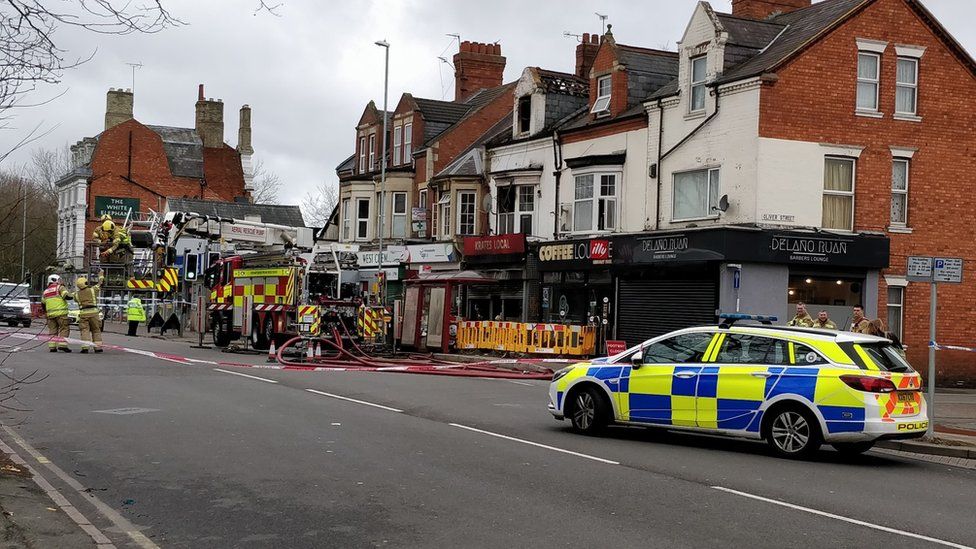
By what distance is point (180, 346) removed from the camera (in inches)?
1243

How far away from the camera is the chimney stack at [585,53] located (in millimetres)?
38928

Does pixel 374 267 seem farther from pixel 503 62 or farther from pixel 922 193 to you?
pixel 922 193

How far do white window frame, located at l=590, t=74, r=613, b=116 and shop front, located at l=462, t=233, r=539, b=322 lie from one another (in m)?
4.69

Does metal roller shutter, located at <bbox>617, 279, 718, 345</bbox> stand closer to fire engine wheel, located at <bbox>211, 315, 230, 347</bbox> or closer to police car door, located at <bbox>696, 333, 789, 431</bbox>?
fire engine wheel, located at <bbox>211, 315, 230, 347</bbox>

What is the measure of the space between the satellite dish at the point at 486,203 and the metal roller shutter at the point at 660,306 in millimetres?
7458

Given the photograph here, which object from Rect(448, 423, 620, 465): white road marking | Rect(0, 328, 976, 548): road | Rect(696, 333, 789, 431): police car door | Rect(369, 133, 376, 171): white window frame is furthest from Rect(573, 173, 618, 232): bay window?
Rect(696, 333, 789, 431): police car door

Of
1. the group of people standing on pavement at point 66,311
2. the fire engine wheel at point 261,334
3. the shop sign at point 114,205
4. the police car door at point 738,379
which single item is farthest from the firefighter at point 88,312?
the shop sign at point 114,205

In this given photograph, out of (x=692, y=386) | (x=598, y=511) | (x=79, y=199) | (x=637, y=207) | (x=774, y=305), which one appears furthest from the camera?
(x=79, y=199)

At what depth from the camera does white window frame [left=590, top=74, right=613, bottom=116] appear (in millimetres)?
31711

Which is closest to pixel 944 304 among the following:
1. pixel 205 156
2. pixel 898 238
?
pixel 898 238

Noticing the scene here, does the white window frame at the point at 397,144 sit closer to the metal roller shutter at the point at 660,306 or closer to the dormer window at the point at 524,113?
the dormer window at the point at 524,113

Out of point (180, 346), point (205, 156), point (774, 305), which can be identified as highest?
point (205, 156)

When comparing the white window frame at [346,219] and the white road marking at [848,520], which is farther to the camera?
the white window frame at [346,219]

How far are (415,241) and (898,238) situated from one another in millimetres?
18640
